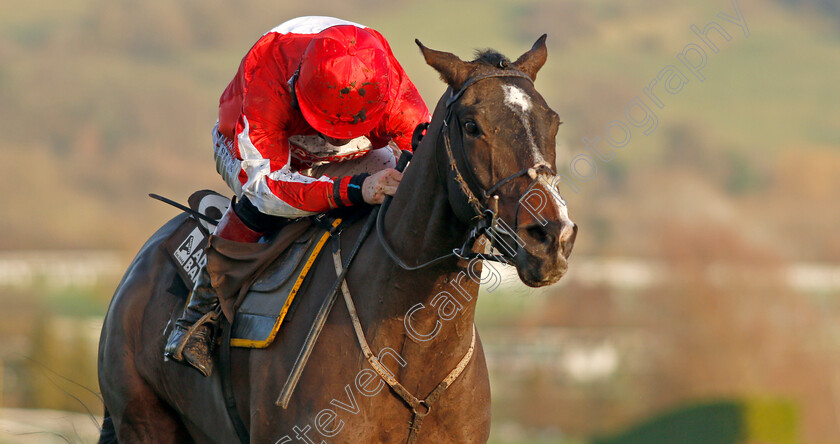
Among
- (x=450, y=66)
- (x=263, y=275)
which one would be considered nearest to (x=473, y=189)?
(x=450, y=66)

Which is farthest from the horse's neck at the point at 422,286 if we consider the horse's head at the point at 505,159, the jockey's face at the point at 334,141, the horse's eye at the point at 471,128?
the jockey's face at the point at 334,141

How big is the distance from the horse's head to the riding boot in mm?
1574

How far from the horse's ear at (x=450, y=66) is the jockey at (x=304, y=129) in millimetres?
669

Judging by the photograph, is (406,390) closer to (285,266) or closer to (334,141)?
(285,266)

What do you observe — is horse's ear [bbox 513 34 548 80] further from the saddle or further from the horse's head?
the saddle

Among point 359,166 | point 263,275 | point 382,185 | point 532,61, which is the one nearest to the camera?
point 532,61

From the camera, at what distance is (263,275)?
482 cm

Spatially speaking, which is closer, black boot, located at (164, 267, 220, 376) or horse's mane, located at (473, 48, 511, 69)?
horse's mane, located at (473, 48, 511, 69)

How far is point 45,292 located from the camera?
31797 mm

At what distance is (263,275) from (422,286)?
3.39 ft

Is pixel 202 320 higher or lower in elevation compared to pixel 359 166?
lower

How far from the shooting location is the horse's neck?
406cm

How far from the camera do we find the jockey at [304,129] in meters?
4.59

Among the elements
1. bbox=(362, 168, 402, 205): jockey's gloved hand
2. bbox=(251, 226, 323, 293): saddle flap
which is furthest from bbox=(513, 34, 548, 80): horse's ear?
bbox=(251, 226, 323, 293): saddle flap
